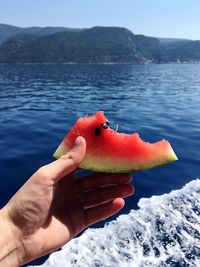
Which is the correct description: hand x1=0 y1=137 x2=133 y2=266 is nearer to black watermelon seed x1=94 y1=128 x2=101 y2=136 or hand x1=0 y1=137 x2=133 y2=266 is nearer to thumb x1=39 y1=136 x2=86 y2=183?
thumb x1=39 y1=136 x2=86 y2=183

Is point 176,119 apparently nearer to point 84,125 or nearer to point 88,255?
point 88,255

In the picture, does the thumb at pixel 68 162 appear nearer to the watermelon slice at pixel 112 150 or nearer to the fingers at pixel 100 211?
the watermelon slice at pixel 112 150

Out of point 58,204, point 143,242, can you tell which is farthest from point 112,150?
point 143,242

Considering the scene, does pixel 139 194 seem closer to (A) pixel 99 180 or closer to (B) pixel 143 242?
(B) pixel 143 242

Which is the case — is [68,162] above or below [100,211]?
above

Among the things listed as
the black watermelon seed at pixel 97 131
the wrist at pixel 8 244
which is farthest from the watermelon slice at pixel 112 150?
the wrist at pixel 8 244

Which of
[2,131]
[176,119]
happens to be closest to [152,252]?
[2,131]
